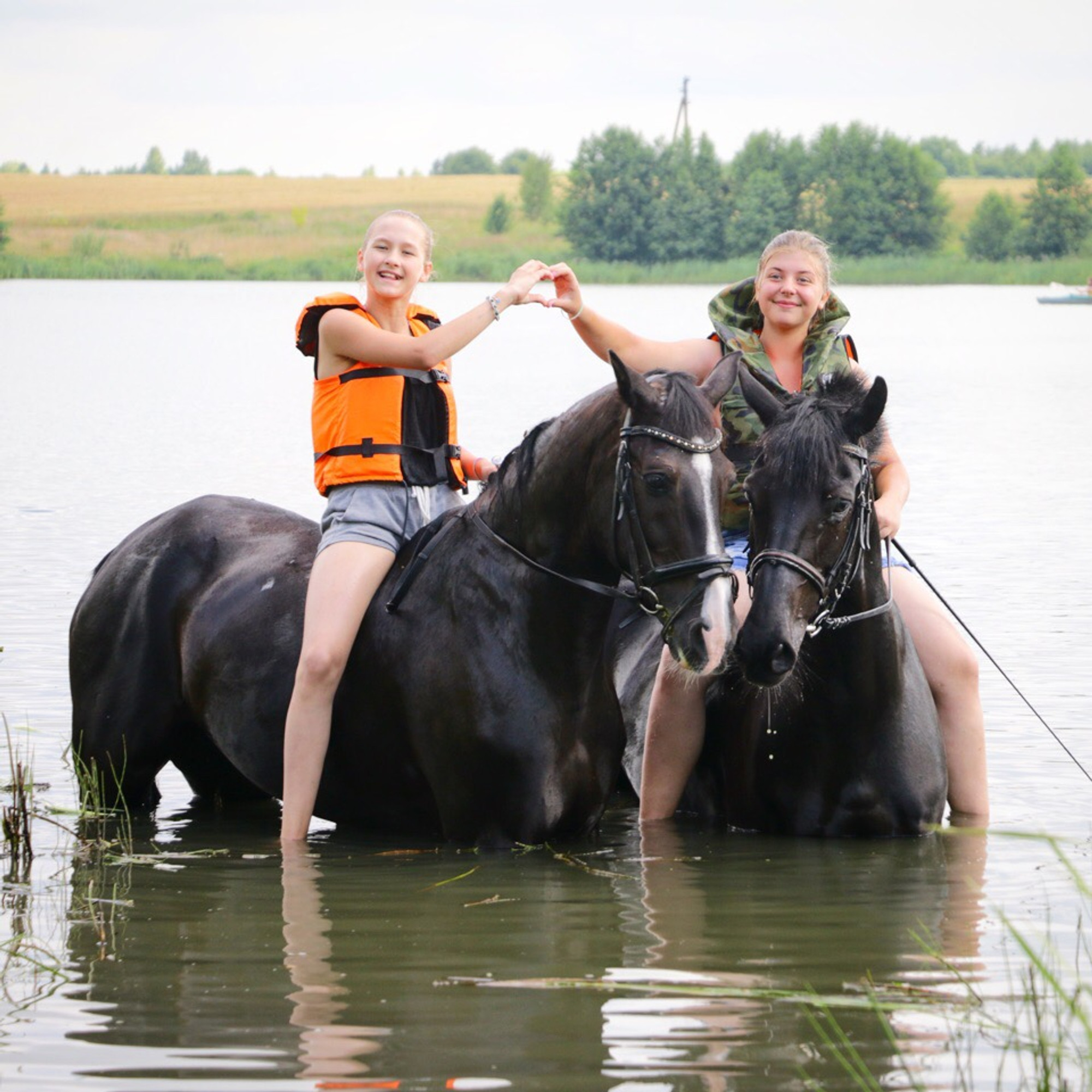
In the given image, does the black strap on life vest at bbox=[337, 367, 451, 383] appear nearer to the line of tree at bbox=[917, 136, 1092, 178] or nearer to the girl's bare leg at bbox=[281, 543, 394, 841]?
the girl's bare leg at bbox=[281, 543, 394, 841]

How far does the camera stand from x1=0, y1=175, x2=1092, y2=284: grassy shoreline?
80188 mm

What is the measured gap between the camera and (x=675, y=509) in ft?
16.9

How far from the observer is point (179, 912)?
5496 millimetres

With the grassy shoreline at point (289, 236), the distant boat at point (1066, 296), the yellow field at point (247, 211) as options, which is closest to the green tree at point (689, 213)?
the grassy shoreline at point (289, 236)

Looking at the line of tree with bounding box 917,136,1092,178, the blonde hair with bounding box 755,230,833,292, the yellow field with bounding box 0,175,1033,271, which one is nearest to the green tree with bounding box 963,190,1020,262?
the yellow field with bounding box 0,175,1033,271

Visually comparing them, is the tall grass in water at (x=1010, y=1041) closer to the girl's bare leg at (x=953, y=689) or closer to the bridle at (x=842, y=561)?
the bridle at (x=842, y=561)

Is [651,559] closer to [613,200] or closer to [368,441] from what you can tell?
[368,441]

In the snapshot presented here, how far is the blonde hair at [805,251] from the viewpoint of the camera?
6211 mm

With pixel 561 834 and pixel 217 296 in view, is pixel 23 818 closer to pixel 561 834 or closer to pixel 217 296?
pixel 561 834

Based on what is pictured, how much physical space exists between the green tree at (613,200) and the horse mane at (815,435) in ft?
296

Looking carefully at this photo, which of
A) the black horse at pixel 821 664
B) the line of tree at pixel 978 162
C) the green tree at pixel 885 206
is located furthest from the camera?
the line of tree at pixel 978 162

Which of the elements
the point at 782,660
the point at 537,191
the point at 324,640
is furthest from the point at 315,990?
the point at 537,191

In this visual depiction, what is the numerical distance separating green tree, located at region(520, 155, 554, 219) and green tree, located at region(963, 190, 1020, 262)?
29542 mm

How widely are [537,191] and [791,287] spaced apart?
4404 inches
